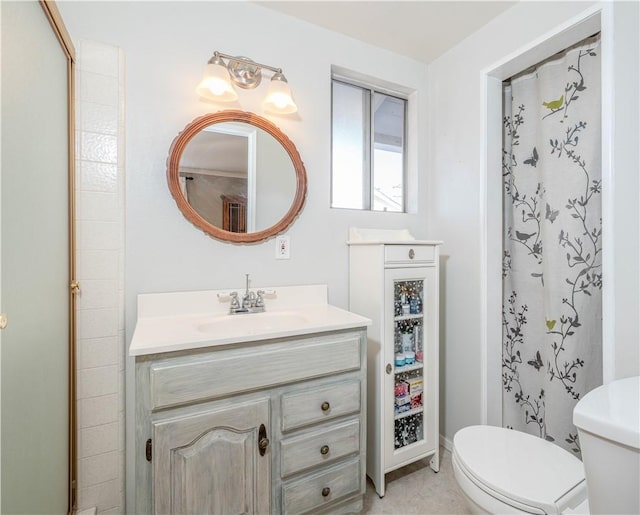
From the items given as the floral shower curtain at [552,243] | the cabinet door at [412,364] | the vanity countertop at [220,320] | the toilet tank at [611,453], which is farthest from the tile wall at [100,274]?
the floral shower curtain at [552,243]

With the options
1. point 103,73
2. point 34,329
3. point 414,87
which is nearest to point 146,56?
point 103,73

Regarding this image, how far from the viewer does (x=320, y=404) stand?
1.24 metres

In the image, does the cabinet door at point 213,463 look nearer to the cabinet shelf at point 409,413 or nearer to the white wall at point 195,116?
the white wall at point 195,116

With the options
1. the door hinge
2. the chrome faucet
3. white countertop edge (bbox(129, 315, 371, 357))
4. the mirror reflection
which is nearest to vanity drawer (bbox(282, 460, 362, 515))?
white countertop edge (bbox(129, 315, 371, 357))

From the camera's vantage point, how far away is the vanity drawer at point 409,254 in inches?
61.1

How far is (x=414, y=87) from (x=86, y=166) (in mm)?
1904

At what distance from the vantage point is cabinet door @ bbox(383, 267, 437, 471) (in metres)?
1.63

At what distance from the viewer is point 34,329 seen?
0.90 metres

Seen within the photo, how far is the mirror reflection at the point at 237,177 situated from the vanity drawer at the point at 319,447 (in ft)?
3.17

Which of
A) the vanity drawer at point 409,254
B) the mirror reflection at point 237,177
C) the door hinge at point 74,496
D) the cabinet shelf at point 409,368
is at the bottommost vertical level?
the door hinge at point 74,496

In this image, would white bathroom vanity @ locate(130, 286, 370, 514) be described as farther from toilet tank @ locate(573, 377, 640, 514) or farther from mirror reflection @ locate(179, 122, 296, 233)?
toilet tank @ locate(573, 377, 640, 514)

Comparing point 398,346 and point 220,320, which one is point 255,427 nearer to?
point 220,320

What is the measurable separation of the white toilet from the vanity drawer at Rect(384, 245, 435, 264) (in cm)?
80

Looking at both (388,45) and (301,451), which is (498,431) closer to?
(301,451)
